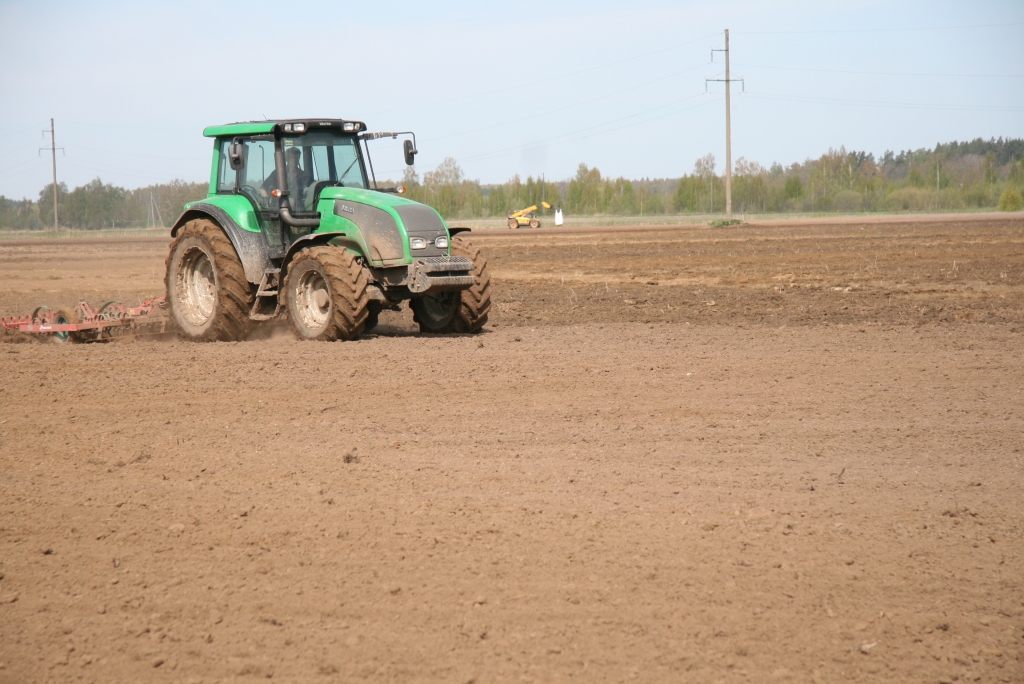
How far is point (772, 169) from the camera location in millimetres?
107188

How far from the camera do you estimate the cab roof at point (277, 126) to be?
10102 millimetres

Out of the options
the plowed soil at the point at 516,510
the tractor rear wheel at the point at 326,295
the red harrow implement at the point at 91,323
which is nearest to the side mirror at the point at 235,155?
the tractor rear wheel at the point at 326,295

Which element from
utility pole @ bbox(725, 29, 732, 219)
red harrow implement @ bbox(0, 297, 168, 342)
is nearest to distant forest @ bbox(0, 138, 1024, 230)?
utility pole @ bbox(725, 29, 732, 219)

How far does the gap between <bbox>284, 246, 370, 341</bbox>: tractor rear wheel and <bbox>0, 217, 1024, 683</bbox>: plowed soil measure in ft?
1.00

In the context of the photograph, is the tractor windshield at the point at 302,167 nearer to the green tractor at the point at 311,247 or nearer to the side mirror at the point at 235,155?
the green tractor at the point at 311,247

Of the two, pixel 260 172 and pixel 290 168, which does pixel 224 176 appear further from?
pixel 290 168

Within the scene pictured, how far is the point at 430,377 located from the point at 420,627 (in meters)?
4.57

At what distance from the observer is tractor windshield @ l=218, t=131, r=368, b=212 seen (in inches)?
409

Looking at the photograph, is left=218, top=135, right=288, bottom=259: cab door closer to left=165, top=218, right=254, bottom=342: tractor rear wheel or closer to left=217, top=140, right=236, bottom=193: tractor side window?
left=217, top=140, right=236, bottom=193: tractor side window

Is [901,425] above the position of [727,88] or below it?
below

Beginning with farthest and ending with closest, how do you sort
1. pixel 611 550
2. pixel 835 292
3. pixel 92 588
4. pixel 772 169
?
pixel 772 169, pixel 835 292, pixel 611 550, pixel 92 588

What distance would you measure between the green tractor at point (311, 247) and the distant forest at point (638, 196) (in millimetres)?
56039

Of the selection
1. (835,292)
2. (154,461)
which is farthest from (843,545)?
(835,292)

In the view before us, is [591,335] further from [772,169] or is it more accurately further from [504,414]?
[772,169]
